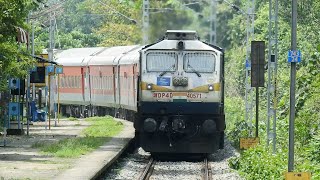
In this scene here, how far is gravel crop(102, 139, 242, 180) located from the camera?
70.6 feet

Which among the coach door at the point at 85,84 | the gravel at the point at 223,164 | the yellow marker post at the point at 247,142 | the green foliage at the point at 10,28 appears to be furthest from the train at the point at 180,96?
the coach door at the point at 85,84

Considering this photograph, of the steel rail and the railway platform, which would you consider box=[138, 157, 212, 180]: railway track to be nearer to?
the steel rail

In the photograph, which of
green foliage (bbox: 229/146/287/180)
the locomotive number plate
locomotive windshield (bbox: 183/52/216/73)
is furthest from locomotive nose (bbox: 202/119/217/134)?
locomotive windshield (bbox: 183/52/216/73)

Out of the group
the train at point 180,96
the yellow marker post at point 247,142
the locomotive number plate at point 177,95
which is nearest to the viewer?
the train at point 180,96

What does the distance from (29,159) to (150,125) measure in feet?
10.6

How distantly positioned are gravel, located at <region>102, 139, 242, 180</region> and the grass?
108 cm

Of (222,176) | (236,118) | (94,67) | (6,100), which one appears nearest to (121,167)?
(222,176)

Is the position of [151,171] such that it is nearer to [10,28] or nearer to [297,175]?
[10,28]

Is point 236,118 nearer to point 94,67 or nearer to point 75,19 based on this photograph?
point 94,67

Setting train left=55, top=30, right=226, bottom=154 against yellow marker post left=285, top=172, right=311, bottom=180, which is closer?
yellow marker post left=285, top=172, right=311, bottom=180

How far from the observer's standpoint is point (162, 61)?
Answer: 25.6 m

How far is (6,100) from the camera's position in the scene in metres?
32.3

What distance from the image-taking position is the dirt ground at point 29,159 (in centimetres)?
1950

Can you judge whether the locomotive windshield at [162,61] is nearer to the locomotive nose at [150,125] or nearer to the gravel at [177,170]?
the locomotive nose at [150,125]
